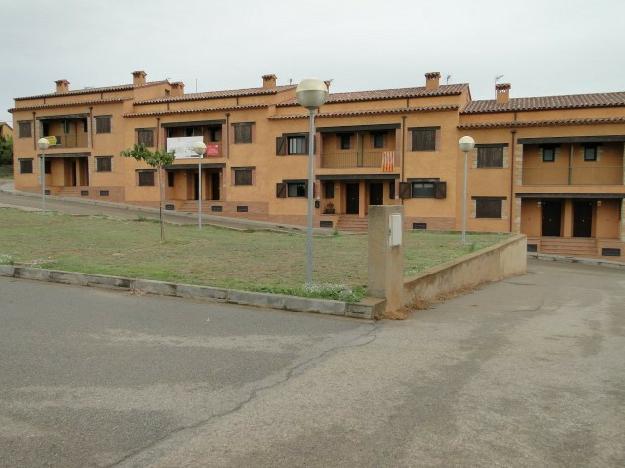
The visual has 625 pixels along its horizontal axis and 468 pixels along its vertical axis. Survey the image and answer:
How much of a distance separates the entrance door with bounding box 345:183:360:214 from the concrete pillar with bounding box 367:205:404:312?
29.4 metres

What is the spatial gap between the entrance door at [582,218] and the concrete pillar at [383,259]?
2958cm

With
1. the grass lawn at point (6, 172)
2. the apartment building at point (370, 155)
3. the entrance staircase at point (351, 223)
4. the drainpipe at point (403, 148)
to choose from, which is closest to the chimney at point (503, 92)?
the apartment building at point (370, 155)

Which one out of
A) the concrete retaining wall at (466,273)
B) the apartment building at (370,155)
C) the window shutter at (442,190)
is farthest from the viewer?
the window shutter at (442,190)

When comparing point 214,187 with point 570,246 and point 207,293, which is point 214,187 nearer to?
point 570,246

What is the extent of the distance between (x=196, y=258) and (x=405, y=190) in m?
22.3

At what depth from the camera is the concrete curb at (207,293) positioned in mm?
7742

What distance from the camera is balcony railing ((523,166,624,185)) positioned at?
32.2 meters

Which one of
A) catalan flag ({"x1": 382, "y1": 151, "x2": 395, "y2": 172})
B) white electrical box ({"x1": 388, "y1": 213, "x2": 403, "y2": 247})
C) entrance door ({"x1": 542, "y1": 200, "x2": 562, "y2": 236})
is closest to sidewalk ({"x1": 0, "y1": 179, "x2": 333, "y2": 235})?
catalan flag ({"x1": 382, "y1": 151, "x2": 395, "y2": 172})

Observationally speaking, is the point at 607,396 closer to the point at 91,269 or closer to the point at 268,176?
the point at 91,269

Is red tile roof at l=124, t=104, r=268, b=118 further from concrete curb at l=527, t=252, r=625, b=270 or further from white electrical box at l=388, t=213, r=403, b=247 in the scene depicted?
white electrical box at l=388, t=213, r=403, b=247

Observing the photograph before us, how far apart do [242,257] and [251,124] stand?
24549mm

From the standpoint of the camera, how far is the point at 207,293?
874 cm

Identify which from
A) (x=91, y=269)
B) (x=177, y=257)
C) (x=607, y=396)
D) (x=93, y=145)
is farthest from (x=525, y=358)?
(x=93, y=145)

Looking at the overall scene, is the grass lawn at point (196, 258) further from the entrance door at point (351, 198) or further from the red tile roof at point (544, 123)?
the entrance door at point (351, 198)
